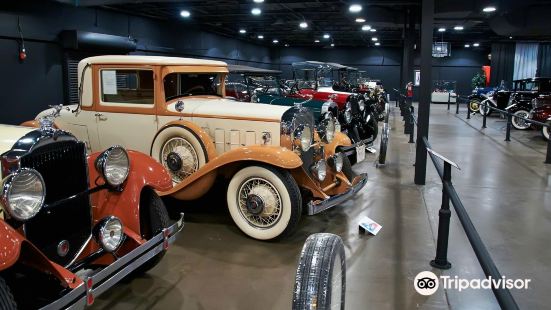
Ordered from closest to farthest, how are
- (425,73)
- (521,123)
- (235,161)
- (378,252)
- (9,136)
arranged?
(9,136) → (378,252) → (235,161) → (425,73) → (521,123)

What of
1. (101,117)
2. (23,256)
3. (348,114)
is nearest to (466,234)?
(23,256)

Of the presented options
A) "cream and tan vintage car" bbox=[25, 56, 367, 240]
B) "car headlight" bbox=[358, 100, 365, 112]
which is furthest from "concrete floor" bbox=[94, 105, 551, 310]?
"car headlight" bbox=[358, 100, 365, 112]

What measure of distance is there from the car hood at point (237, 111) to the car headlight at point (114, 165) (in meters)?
1.92

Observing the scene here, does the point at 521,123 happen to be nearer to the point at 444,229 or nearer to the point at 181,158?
the point at 444,229

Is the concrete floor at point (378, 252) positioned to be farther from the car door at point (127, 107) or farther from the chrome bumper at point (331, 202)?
the car door at point (127, 107)

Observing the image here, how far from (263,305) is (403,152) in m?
7.35

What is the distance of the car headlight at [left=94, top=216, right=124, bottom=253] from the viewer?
2.70m

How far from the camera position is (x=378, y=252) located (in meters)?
4.20

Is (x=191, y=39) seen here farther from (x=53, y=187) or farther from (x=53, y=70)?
(x=53, y=187)

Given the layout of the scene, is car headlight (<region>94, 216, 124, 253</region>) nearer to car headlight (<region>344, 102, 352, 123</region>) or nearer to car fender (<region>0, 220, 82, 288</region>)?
car fender (<region>0, 220, 82, 288</region>)

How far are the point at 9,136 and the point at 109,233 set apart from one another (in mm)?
991

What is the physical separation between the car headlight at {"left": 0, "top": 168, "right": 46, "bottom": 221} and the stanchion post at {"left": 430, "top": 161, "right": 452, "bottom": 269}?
2.80 m

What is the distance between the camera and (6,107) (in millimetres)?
9633

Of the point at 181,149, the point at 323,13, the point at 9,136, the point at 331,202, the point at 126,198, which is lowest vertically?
the point at 331,202
